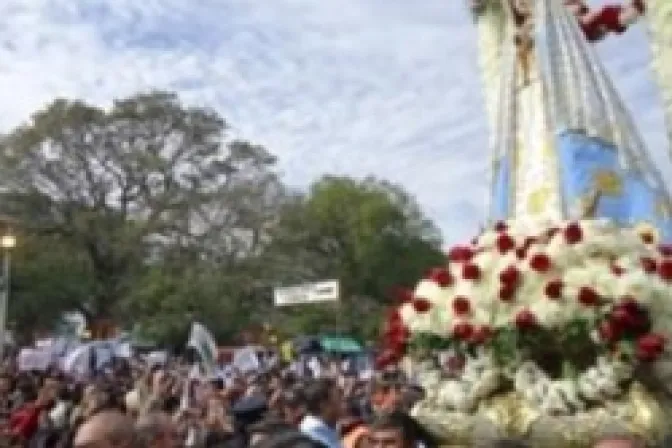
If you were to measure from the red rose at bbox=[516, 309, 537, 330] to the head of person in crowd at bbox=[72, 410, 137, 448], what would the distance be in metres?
1.57

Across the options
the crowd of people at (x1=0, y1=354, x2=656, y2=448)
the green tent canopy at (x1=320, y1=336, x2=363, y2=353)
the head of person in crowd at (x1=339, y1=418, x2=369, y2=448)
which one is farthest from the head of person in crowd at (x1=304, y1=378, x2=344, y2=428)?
the green tent canopy at (x1=320, y1=336, x2=363, y2=353)

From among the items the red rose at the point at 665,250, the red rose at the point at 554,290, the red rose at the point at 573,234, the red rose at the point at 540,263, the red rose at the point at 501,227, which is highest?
the red rose at the point at 501,227

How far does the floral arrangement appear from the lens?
14.7ft

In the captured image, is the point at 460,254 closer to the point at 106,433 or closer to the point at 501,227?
the point at 501,227

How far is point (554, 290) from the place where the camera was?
459cm

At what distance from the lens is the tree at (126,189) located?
153ft

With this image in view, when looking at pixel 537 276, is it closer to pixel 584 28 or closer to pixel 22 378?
pixel 584 28

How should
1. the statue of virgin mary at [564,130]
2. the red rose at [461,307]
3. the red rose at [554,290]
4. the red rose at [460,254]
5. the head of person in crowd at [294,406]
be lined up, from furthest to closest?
the statue of virgin mary at [564,130]
the head of person in crowd at [294,406]
the red rose at [460,254]
the red rose at [461,307]
the red rose at [554,290]

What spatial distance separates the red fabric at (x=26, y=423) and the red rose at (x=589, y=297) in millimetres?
6750

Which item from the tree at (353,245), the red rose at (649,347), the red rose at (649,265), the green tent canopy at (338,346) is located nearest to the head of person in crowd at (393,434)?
the red rose at (649,347)

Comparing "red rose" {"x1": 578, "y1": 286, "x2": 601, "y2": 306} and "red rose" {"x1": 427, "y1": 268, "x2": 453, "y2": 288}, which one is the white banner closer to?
"red rose" {"x1": 427, "y1": 268, "x2": 453, "y2": 288}

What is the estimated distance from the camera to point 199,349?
18.6 meters

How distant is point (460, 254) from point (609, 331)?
957mm

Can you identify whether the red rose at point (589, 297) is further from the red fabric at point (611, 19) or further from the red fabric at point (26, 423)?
the red fabric at point (26, 423)
